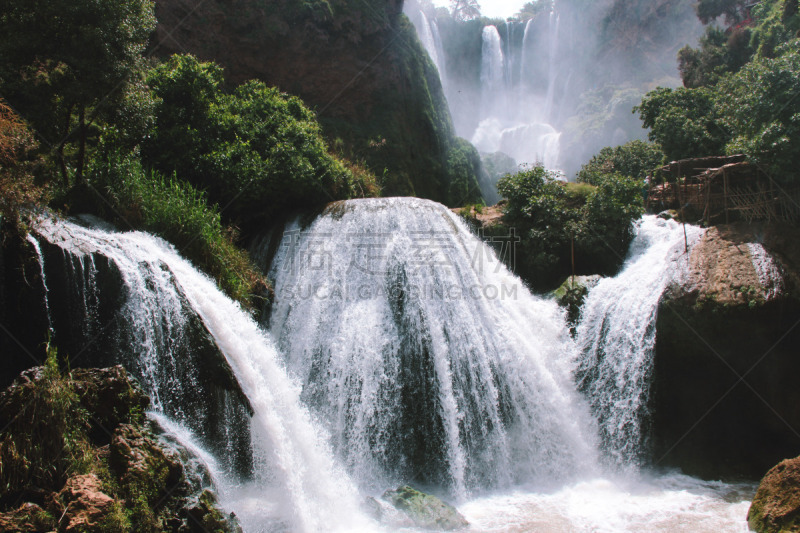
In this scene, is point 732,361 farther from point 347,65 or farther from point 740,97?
point 347,65

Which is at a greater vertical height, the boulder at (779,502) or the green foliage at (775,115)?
the green foliage at (775,115)

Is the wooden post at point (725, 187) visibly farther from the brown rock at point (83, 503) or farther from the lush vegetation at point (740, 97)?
the brown rock at point (83, 503)

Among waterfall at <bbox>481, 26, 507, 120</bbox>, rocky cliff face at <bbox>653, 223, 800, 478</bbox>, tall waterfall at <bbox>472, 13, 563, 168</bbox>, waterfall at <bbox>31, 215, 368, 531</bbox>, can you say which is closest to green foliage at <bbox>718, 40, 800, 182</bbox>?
rocky cliff face at <bbox>653, 223, 800, 478</bbox>

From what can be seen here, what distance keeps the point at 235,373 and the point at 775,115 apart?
995 cm

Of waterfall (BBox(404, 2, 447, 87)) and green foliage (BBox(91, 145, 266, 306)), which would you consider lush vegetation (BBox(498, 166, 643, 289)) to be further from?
waterfall (BBox(404, 2, 447, 87))

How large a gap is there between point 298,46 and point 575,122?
24233 millimetres

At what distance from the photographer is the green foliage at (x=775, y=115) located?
27.9ft

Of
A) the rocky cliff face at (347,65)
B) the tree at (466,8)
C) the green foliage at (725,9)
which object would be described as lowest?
the rocky cliff face at (347,65)

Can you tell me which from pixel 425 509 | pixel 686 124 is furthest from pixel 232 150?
pixel 686 124

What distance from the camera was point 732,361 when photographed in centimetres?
791

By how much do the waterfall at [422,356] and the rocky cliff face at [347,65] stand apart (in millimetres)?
6255

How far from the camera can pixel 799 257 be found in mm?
7871

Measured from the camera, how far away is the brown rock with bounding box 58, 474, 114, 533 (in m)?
3.69

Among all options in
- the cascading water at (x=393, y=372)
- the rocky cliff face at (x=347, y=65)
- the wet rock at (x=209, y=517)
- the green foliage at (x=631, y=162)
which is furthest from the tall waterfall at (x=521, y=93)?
the wet rock at (x=209, y=517)
